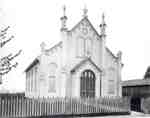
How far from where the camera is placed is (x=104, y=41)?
95.2 feet

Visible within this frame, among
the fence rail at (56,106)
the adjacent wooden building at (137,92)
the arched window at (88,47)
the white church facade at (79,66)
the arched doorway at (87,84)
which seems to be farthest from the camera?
the adjacent wooden building at (137,92)

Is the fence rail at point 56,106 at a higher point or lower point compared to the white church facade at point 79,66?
lower

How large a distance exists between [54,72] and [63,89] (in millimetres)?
2288

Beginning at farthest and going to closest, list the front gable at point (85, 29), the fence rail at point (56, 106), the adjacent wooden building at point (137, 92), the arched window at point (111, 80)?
the adjacent wooden building at point (137, 92)
the arched window at point (111, 80)
the front gable at point (85, 29)
the fence rail at point (56, 106)

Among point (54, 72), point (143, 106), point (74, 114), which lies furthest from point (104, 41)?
point (74, 114)

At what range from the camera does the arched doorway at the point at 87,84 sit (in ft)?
87.9

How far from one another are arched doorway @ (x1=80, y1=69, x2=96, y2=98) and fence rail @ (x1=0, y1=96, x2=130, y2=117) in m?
7.39

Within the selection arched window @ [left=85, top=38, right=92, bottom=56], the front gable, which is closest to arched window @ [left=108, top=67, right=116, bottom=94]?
arched window @ [left=85, top=38, right=92, bottom=56]

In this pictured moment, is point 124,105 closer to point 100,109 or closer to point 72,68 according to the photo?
point 100,109

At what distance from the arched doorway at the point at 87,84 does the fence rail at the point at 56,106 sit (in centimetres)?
739

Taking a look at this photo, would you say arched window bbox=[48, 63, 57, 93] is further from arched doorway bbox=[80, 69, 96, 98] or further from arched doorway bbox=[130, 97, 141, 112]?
arched doorway bbox=[130, 97, 141, 112]

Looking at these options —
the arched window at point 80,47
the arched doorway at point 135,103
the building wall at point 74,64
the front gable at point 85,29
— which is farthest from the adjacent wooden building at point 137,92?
the front gable at point 85,29

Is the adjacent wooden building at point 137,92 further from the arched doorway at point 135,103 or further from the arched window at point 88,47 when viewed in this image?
the arched window at point 88,47

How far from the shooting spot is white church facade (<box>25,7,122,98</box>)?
85.4 feet
